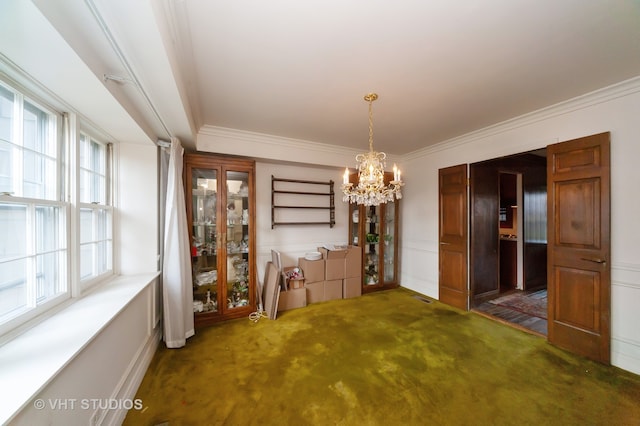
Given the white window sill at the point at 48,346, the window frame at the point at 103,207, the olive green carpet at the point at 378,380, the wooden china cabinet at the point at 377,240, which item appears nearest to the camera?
the white window sill at the point at 48,346

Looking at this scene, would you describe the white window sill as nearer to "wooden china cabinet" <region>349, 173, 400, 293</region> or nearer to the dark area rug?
"wooden china cabinet" <region>349, 173, 400, 293</region>

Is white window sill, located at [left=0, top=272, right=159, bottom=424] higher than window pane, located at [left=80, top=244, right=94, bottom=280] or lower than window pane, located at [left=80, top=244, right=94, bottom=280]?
lower

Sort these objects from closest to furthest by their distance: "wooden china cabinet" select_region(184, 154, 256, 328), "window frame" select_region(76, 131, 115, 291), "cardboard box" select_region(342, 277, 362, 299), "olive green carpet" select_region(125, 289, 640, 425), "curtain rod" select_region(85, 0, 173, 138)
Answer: "curtain rod" select_region(85, 0, 173, 138) → "olive green carpet" select_region(125, 289, 640, 425) → "window frame" select_region(76, 131, 115, 291) → "wooden china cabinet" select_region(184, 154, 256, 328) → "cardboard box" select_region(342, 277, 362, 299)

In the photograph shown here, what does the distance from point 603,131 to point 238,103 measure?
3824mm

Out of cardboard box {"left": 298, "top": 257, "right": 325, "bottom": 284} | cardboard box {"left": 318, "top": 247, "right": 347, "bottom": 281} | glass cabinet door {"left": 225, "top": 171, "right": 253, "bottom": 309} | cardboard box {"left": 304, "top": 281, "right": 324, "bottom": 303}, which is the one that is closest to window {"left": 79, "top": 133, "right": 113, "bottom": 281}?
glass cabinet door {"left": 225, "top": 171, "right": 253, "bottom": 309}

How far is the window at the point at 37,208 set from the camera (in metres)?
1.28

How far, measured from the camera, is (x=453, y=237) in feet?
11.7

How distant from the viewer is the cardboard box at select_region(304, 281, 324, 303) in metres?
3.57

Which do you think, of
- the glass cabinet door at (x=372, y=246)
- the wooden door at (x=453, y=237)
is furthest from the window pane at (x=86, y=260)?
the wooden door at (x=453, y=237)

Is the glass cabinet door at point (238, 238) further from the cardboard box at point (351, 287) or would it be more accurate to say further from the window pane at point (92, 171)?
the cardboard box at point (351, 287)

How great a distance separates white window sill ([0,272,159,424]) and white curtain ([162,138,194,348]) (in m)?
0.59

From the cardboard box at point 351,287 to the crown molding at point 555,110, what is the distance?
2767 mm

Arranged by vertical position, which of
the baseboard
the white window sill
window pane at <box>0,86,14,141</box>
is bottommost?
the baseboard

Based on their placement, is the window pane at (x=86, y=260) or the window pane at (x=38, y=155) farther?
the window pane at (x=86, y=260)
